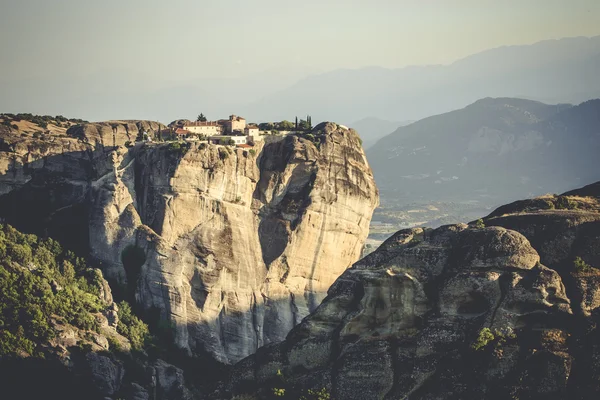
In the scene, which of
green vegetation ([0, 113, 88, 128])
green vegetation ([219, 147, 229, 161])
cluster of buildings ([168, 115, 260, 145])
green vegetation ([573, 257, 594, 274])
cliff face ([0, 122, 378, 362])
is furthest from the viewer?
green vegetation ([0, 113, 88, 128])

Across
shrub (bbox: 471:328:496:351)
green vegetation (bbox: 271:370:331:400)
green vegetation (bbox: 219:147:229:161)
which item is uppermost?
green vegetation (bbox: 219:147:229:161)

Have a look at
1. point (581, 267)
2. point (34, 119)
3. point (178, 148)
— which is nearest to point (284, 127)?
point (178, 148)

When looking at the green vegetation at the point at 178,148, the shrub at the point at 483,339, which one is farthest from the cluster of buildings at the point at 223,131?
the shrub at the point at 483,339

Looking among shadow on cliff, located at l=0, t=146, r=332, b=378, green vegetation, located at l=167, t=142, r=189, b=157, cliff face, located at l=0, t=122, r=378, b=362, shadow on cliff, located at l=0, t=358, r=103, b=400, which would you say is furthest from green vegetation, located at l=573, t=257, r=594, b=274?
green vegetation, located at l=167, t=142, r=189, b=157

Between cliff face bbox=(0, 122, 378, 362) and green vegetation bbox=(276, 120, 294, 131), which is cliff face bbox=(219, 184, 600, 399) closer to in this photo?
cliff face bbox=(0, 122, 378, 362)

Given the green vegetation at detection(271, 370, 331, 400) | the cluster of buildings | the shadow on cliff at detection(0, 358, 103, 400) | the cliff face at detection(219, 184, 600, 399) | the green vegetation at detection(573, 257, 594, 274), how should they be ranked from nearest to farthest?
the cliff face at detection(219, 184, 600, 399) → the green vegetation at detection(573, 257, 594, 274) → the green vegetation at detection(271, 370, 331, 400) → the shadow on cliff at detection(0, 358, 103, 400) → the cluster of buildings

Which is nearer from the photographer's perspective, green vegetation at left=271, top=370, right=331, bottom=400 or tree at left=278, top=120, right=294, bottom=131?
green vegetation at left=271, top=370, right=331, bottom=400

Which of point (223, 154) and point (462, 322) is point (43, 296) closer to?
point (223, 154)
